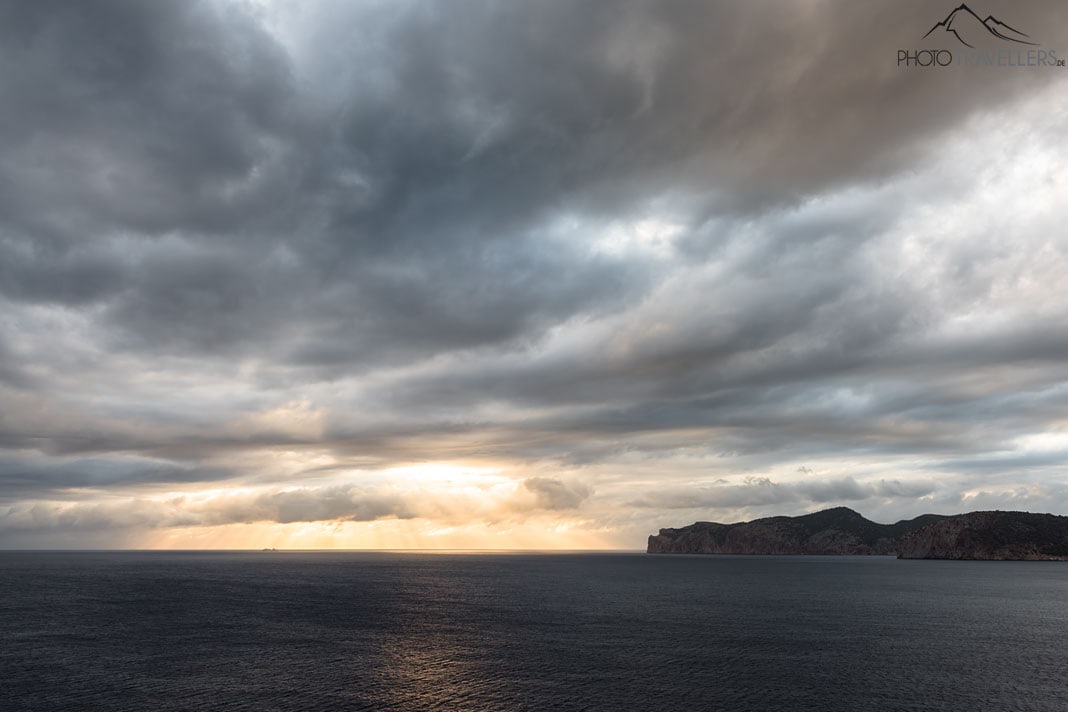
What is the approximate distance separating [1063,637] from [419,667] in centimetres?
12185

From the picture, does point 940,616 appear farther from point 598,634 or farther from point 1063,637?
point 598,634

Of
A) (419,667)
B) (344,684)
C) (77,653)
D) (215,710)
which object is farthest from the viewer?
A: (77,653)

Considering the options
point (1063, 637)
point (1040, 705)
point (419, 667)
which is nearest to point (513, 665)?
point (419, 667)

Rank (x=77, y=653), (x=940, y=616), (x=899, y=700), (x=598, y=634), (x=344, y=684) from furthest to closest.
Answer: (x=940, y=616) → (x=598, y=634) → (x=77, y=653) → (x=344, y=684) → (x=899, y=700)

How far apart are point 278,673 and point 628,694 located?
156 ft

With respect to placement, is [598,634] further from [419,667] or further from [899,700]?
[899,700]

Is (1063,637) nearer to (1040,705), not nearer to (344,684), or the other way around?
(1040,705)

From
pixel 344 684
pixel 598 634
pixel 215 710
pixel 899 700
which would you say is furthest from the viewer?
pixel 598 634

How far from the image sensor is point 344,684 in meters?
84.6

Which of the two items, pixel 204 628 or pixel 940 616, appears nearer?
pixel 204 628

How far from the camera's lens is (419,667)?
95.8m

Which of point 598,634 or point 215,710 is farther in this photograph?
point 598,634

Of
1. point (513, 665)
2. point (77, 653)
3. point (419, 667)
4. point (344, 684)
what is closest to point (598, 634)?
point (513, 665)

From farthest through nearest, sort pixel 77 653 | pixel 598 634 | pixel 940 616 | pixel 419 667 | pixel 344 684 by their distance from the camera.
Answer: pixel 940 616 → pixel 598 634 → pixel 77 653 → pixel 419 667 → pixel 344 684
